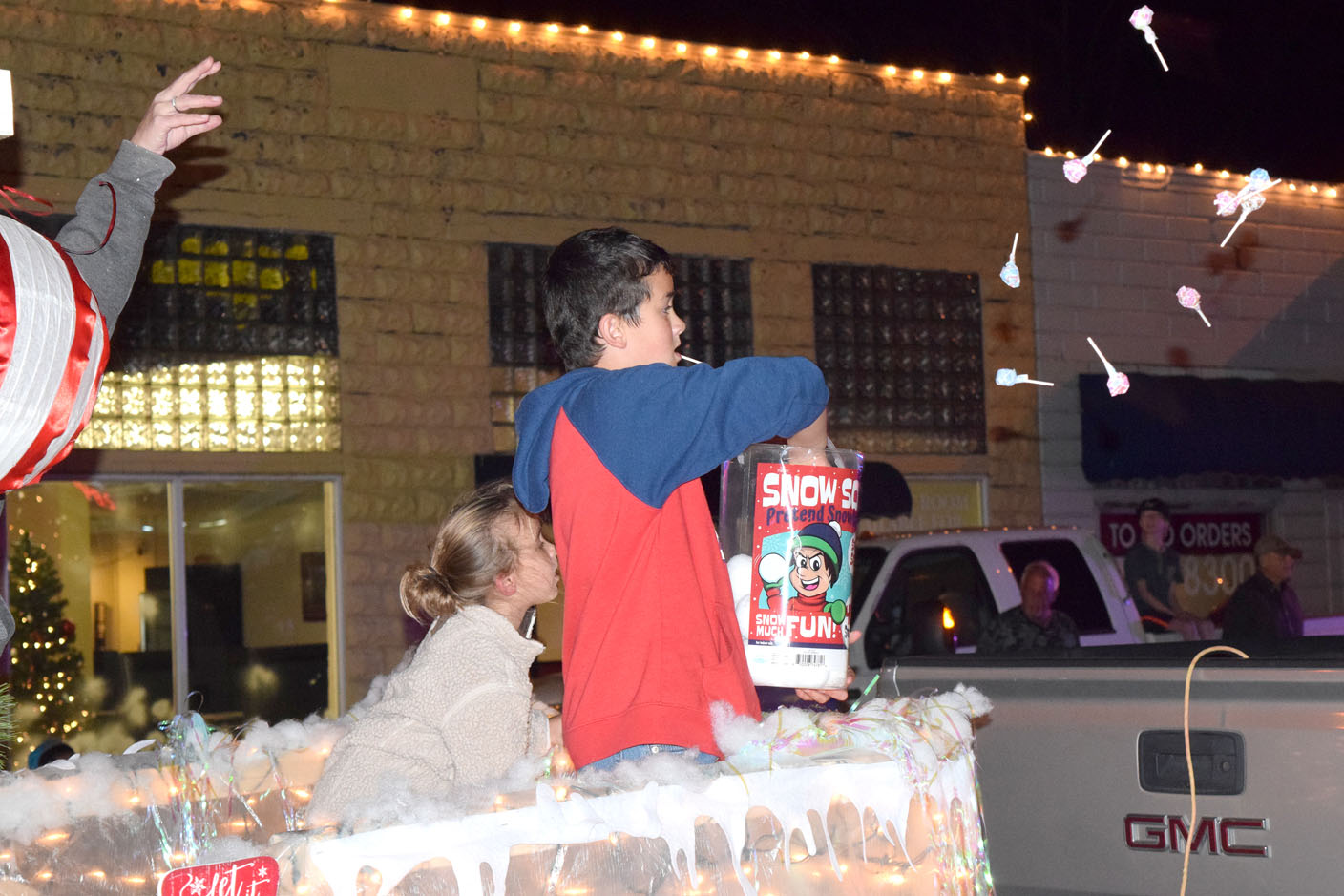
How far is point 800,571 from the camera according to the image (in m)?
2.66

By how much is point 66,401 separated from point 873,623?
634 cm

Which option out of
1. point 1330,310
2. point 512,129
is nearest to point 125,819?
point 512,129

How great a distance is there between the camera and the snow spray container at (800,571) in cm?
266

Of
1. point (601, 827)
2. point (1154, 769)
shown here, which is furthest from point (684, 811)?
point (1154, 769)

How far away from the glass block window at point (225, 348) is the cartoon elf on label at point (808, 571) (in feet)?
25.5

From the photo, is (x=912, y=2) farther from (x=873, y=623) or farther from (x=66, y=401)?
(x=66, y=401)

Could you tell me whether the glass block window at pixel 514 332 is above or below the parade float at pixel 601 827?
above

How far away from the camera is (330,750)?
11.2ft

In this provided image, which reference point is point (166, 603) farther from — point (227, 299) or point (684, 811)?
point (684, 811)

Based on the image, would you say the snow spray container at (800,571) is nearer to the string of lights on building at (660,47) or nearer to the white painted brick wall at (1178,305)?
the string of lights on building at (660,47)

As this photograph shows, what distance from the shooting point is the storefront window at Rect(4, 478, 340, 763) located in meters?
9.38

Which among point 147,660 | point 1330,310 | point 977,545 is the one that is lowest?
point 147,660

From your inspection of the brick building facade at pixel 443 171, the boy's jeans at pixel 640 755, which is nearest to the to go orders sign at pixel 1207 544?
the brick building facade at pixel 443 171

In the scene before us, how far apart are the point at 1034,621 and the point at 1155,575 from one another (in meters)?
3.28
